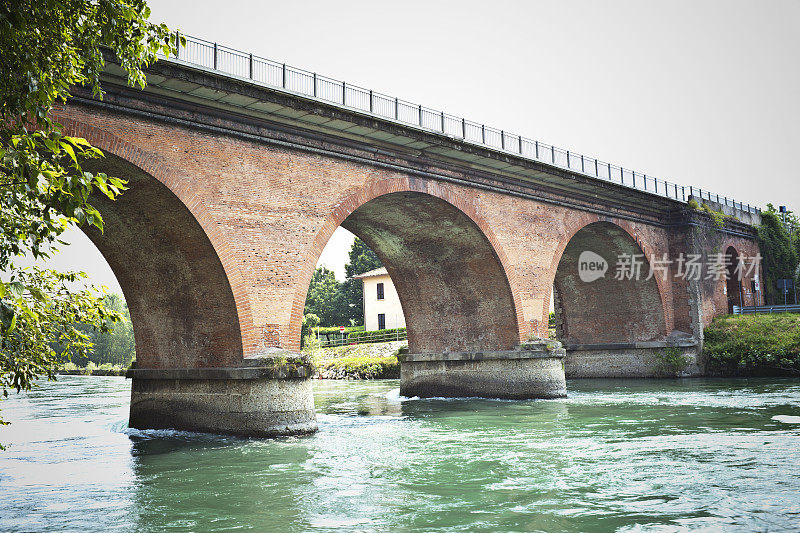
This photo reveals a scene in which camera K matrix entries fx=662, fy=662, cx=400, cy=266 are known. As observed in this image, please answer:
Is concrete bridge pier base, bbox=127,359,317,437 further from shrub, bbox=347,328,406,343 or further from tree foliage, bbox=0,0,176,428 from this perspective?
shrub, bbox=347,328,406,343

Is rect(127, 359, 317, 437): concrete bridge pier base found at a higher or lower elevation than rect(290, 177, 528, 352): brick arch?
lower

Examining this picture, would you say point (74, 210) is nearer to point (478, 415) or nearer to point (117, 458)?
point (117, 458)

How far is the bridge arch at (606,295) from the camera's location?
25.2m

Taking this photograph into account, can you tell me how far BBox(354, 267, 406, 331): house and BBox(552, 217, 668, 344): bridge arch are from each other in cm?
2110

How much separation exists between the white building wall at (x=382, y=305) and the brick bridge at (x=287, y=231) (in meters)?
26.1

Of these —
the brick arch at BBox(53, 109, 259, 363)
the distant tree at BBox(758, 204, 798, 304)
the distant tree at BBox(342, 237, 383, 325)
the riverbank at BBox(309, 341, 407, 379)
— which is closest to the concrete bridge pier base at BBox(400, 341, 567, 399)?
the brick arch at BBox(53, 109, 259, 363)

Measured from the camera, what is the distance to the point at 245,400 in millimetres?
12648

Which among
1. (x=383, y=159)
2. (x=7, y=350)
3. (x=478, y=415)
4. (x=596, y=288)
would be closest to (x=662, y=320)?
(x=596, y=288)

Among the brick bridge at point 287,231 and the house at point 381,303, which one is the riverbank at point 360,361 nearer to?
the house at point 381,303

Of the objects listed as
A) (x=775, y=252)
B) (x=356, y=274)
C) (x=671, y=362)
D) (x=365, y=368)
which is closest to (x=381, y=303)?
(x=356, y=274)

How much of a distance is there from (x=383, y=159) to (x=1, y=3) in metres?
12.1

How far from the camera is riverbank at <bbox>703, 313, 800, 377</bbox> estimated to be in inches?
944

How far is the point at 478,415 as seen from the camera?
629 inches

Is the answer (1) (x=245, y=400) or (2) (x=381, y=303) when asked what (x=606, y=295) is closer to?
(1) (x=245, y=400)
